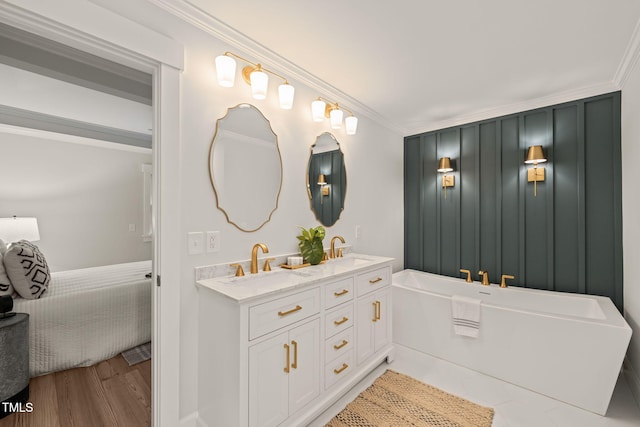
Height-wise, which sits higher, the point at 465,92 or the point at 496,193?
the point at 465,92

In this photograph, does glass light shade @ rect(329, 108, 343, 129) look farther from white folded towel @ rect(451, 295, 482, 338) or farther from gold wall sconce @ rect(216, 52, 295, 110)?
white folded towel @ rect(451, 295, 482, 338)

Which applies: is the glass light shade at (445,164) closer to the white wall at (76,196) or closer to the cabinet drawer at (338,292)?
the cabinet drawer at (338,292)

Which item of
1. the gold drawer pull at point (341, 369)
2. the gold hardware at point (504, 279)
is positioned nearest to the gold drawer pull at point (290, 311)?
the gold drawer pull at point (341, 369)

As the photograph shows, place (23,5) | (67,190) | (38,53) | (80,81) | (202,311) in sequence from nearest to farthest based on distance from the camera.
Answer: (23,5)
(202,311)
(38,53)
(80,81)
(67,190)

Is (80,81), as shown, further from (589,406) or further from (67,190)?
(589,406)

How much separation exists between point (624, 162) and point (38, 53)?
4410 millimetres

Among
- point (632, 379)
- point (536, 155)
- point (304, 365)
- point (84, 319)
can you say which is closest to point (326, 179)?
point (304, 365)

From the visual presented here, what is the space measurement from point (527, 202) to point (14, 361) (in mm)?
4376

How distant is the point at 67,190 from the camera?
4020 millimetres

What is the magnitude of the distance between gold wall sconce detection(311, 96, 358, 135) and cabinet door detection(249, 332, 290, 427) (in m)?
1.67

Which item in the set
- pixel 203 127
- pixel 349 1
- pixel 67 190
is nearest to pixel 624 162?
pixel 349 1

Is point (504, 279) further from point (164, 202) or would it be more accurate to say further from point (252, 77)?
point (164, 202)

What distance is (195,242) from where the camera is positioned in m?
1.65

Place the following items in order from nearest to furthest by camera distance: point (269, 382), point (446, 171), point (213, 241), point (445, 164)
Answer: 1. point (269, 382)
2. point (213, 241)
3. point (445, 164)
4. point (446, 171)
